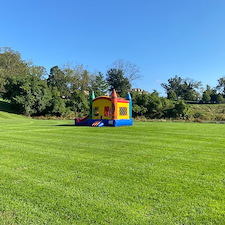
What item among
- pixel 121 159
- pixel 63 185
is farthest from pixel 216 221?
pixel 121 159

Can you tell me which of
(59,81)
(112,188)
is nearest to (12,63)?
(59,81)

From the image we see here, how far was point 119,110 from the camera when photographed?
18297 millimetres

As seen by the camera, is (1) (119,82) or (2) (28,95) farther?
(1) (119,82)

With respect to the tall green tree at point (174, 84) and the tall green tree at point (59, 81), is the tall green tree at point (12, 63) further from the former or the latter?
the tall green tree at point (174, 84)

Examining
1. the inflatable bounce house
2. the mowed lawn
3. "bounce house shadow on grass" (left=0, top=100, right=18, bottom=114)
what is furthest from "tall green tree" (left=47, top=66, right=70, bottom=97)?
the mowed lawn

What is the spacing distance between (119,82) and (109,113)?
3801 centimetres

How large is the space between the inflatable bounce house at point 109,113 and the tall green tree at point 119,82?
35.3 meters

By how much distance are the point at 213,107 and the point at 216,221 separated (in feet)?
161

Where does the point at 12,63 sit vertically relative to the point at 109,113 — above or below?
above

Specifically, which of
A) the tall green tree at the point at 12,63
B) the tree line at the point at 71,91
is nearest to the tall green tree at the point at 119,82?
the tree line at the point at 71,91

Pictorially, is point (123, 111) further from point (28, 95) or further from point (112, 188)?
point (28, 95)

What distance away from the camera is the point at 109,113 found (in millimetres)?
17953

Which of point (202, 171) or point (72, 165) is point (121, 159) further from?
point (202, 171)

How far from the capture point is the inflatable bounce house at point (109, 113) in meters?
17.5
